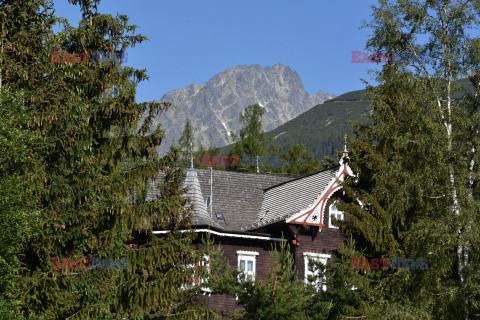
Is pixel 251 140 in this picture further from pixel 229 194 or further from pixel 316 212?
pixel 316 212

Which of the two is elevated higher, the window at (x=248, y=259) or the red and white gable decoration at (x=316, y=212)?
the red and white gable decoration at (x=316, y=212)

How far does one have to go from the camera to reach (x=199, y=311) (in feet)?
72.9

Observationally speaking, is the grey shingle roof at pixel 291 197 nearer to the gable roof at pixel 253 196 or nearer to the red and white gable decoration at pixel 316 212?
the gable roof at pixel 253 196

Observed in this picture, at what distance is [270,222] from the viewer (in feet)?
102

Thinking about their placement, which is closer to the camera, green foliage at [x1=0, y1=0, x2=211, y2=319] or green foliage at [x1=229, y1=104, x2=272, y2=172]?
green foliage at [x1=0, y1=0, x2=211, y2=319]

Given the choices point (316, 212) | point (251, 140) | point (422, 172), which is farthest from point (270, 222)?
point (251, 140)

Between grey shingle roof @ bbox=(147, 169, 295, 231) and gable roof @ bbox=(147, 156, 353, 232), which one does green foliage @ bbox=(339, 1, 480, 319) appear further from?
grey shingle roof @ bbox=(147, 169, 295, 231)

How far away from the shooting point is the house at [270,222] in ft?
99.8

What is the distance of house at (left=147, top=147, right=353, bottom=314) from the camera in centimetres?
3042

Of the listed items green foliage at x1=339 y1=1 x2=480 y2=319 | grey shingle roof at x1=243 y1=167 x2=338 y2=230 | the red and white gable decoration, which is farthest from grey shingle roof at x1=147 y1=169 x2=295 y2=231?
green foliage at x1=339 y1=1 x2=480 y2=319

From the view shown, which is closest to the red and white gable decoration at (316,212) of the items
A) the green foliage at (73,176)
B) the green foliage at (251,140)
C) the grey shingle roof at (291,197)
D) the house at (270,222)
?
the house at (270,222)

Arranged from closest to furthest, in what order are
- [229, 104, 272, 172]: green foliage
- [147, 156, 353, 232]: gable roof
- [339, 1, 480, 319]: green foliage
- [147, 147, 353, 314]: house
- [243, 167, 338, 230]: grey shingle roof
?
[339, 1, 480, 319]: green foliage < [147, 147, 353, 314]: house < [147, 156, 353, 232]: gable roof < [243, 167, 338, 230]: grey shingle roof < [229, 104, 272, 172]: green foliage

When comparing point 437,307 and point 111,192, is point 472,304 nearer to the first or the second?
point 437,307

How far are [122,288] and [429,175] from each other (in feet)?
36.8
